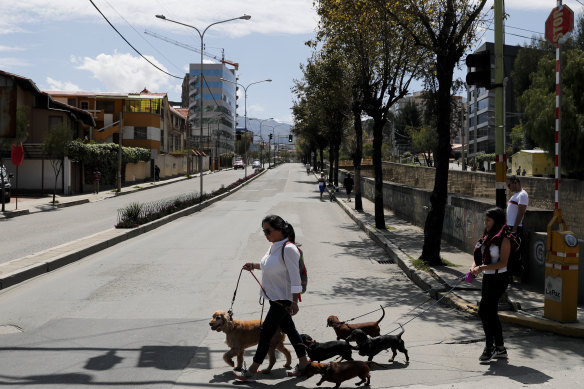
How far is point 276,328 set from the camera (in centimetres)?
520

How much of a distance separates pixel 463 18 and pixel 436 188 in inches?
161

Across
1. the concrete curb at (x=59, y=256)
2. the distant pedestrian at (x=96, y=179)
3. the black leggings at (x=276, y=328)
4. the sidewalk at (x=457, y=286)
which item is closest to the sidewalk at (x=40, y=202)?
the distant pedestrian at (x=96, y=179)

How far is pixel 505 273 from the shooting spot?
5816 mm

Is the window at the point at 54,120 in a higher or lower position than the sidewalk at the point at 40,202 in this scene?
higher

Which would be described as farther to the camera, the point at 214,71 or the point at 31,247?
the point at 214,71

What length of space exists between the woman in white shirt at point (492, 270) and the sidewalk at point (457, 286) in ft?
3.50

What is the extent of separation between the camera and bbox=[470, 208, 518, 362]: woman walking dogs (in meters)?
5.68

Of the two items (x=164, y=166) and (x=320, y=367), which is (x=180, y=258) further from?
(x=164, y=166)

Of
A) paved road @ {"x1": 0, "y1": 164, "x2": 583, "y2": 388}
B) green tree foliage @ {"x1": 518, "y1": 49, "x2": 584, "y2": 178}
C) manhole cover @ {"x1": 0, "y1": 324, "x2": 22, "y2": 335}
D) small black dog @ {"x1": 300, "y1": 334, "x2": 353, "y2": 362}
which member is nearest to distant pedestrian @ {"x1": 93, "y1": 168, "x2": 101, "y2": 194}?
paved road @ {"x1": 0, "y1": 164, "x2": 583, "y2": 388}

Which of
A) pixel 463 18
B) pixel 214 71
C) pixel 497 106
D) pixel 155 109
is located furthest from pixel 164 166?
pixel 214 71

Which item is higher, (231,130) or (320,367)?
(231,130)

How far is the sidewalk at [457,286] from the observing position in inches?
276

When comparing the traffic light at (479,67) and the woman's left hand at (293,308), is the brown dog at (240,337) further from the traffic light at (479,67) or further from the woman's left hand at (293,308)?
the traffic light at (479,67)

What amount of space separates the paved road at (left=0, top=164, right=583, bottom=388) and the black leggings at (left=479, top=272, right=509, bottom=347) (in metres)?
0.29
